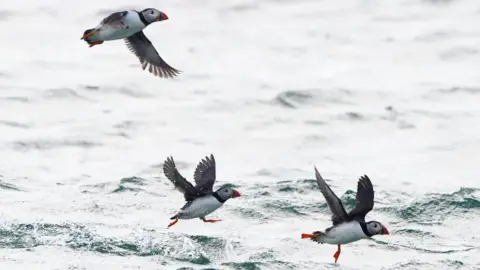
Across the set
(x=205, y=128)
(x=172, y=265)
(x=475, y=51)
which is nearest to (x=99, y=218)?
(x=172, y=265)

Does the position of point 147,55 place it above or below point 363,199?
above

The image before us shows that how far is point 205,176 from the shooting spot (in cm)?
2034

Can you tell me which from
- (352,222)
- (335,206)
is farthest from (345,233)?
(335,206)

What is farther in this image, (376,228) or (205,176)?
(205,176)

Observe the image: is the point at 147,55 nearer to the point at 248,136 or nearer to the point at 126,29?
the point at 126,29

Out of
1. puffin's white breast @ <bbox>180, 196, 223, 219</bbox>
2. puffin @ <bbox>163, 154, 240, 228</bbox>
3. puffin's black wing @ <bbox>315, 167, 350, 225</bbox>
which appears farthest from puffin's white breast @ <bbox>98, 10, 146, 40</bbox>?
puffin's black wing @ <bbox>315, 167, 350, 225</bbox>

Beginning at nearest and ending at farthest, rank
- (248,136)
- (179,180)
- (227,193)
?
(227,193) → (179,180) → (248,136)

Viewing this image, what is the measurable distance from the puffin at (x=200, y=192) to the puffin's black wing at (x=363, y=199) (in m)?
1.80

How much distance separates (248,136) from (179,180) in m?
7.20

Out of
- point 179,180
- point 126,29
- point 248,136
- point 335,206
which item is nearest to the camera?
point 335,206

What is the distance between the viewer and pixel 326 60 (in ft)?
104

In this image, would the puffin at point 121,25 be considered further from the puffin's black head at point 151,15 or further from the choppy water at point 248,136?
the choppy water at point 248,136

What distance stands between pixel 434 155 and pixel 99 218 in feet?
20.7

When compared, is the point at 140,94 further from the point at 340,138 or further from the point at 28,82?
the point at 340,138
